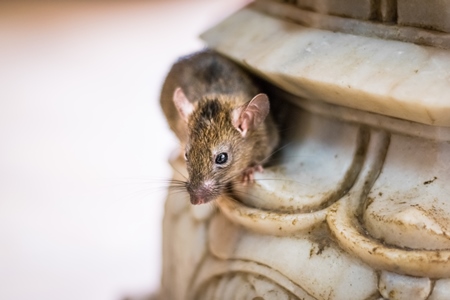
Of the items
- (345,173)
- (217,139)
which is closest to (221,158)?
(217,139)

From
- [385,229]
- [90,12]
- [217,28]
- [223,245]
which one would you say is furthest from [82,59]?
[385,229]

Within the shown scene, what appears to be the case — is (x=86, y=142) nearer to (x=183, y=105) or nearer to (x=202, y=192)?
(x=183, y=105)

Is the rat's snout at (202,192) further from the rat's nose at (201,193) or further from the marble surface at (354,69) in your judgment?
the marble surface at (354,69)

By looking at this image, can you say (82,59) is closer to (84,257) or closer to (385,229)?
(84,257)

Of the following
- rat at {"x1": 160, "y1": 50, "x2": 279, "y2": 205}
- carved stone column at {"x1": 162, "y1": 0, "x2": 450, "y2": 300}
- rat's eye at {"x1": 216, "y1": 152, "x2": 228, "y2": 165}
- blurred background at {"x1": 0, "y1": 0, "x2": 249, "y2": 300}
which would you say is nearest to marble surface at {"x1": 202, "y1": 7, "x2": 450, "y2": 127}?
carved stone column at {"x1": 162, "y1": 0, "x2": 450, "y2": 300}

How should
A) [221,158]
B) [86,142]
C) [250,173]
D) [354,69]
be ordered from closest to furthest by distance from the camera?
[354,69], [250,173], [221,158], [86,142]

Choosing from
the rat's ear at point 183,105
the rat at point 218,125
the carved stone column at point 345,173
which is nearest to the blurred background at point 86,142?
the rat at point 218,125
